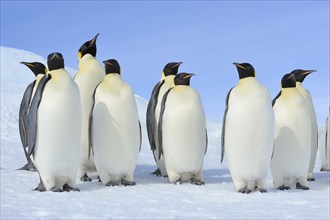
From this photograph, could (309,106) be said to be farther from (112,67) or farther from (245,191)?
(112,67)

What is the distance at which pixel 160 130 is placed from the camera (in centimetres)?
639

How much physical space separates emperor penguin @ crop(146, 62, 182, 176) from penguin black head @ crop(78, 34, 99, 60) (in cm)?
102

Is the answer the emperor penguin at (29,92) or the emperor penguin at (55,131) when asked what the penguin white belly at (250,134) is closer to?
the emperor penguin at (55,131)

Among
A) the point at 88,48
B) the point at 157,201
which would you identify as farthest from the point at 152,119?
the point at 157,201

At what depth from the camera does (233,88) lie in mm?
5883

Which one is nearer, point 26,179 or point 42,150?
point 42,150

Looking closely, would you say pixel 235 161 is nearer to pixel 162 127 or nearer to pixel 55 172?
pixel 162 127

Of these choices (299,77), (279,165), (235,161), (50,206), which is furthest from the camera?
(299,77)

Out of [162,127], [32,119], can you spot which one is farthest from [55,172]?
[162,127]

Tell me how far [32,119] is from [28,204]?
1.05 metres

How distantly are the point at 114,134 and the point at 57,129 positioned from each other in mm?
806

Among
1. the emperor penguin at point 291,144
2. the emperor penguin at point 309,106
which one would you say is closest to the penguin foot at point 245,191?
the emperor penguin at point 291,144

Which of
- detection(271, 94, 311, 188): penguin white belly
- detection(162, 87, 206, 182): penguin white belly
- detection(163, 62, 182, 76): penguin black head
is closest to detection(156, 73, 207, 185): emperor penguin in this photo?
detection(162, 87, 206, 182): penguin white belly

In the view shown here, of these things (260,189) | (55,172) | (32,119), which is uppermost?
(32,119)
